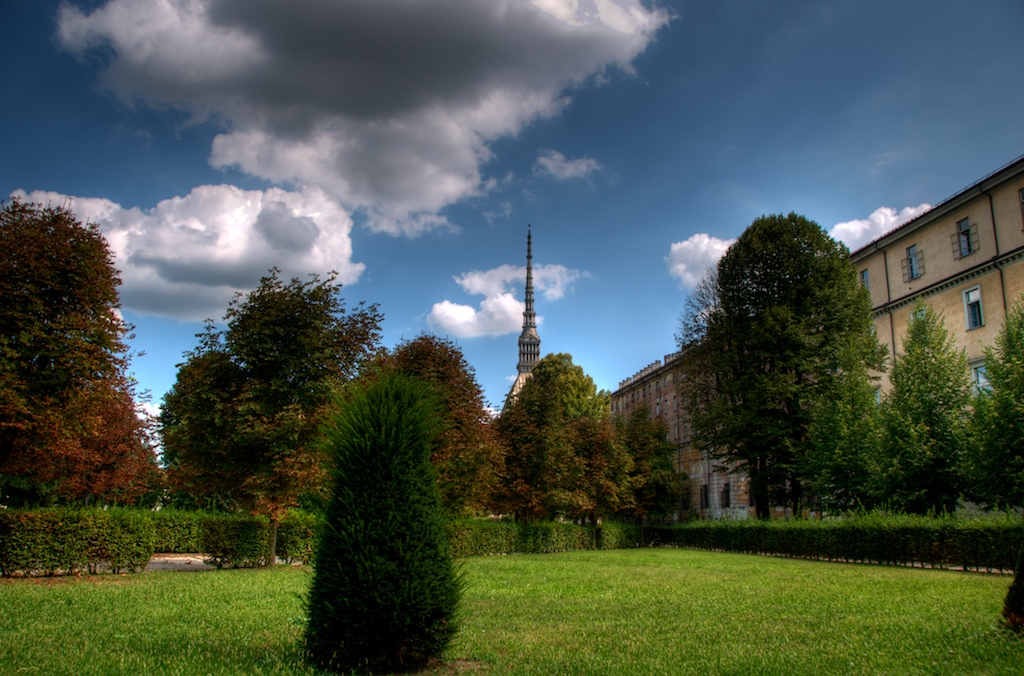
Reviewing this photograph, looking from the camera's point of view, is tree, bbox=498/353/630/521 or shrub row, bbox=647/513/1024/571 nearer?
shrub row, bbox=647/513/1024/571

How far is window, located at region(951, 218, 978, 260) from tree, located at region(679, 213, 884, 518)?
5408mm

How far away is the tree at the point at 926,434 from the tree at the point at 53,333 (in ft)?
96.9

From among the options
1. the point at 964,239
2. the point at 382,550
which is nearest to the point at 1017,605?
the point at 382,550

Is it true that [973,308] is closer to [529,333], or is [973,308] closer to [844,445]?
[844,445]

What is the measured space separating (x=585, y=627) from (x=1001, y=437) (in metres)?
20.9

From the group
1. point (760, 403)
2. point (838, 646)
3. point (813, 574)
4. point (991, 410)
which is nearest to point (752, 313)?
point (760, 403)

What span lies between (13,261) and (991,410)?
31440 millimetres

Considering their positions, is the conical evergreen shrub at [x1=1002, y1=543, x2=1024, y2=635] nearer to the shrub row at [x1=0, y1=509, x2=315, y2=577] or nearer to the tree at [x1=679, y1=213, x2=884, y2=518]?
the shrub row at [x1=0, y1=509, x2=315, y2=577]

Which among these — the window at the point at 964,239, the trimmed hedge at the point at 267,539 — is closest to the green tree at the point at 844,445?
the trimmed hedge at the point at 267,539

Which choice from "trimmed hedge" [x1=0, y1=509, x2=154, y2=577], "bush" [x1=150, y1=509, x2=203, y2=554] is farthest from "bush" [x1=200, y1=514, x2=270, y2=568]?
"trimmed hedge" [x1=0, y1=509, x2=154, y2=577]

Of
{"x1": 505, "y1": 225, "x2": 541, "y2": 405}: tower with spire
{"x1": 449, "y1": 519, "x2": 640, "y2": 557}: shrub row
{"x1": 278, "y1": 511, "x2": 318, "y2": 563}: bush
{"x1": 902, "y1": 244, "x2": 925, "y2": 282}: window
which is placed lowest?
{"x1": 449, "y1": 519, "x2": 640, "y2": 557}: shrub row

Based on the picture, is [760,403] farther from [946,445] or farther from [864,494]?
[946,445]

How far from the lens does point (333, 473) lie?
25.1 ft

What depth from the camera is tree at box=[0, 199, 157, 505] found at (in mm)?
17641
